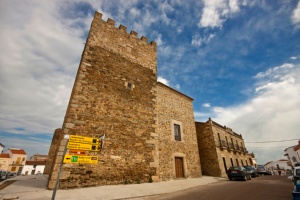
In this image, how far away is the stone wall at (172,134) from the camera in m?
10.4

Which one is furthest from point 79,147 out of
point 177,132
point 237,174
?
point 237,174

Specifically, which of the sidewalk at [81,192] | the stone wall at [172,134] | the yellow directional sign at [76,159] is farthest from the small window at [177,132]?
the yellow directional sign at [76,159]

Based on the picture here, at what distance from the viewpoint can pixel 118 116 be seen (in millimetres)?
8172

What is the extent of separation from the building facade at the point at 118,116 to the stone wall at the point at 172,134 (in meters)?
0.07

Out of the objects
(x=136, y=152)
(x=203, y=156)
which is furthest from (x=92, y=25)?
(x=203, y=156)

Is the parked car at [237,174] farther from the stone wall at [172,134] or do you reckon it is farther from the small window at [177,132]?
the small window at [177,132]

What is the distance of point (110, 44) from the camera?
929 centimetres

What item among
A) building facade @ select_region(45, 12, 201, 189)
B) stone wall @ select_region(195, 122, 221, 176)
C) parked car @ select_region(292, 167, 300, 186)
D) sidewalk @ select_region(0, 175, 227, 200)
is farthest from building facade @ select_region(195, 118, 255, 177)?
sidewalk @ select_region(0, 175, 227, 200)

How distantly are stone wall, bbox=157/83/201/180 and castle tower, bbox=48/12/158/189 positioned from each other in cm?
164

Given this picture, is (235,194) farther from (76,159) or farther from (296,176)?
(76,159)

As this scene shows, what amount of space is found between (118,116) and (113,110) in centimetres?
43

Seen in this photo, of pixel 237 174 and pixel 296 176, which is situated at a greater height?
pixel 296 176

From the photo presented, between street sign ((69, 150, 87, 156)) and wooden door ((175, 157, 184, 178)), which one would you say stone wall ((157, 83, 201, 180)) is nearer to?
wooden door ((175, 157, 184, 178))

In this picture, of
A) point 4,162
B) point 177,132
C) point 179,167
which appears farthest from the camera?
point 4,162
